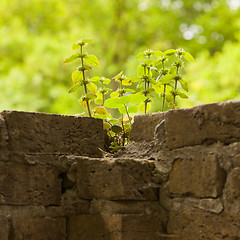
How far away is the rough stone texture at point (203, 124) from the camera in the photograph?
1.64 meters

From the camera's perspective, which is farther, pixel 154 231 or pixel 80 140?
pixel 80 140

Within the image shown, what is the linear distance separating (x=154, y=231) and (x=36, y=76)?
9754mm

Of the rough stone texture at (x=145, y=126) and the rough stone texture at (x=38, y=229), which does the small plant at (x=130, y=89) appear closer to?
the rough stone texture at (x=145, y=126)

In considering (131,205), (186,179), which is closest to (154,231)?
(131,205)

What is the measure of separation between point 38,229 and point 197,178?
0.63 meters

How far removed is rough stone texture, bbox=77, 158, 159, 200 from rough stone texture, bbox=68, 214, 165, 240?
0.07 metres

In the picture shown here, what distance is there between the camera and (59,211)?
Result: 1967 mm

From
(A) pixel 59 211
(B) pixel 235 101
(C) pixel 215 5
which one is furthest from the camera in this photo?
(C) pixel 215 5

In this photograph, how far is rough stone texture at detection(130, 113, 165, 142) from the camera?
1999 mm

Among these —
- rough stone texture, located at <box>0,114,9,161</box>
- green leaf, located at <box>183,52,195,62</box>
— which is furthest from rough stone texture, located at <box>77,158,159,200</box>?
green leaf, located at <box>183,52,195,62</box>

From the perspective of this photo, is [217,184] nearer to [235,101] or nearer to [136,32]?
[235,101]

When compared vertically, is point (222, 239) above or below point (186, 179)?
below

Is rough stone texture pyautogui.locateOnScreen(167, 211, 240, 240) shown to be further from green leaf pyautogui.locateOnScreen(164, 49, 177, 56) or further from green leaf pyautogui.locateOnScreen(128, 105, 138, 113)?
green leaf pyautogui.locateOnScreen(164, 49, 177, 56)

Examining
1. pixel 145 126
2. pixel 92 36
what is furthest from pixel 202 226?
pixel 92 36
